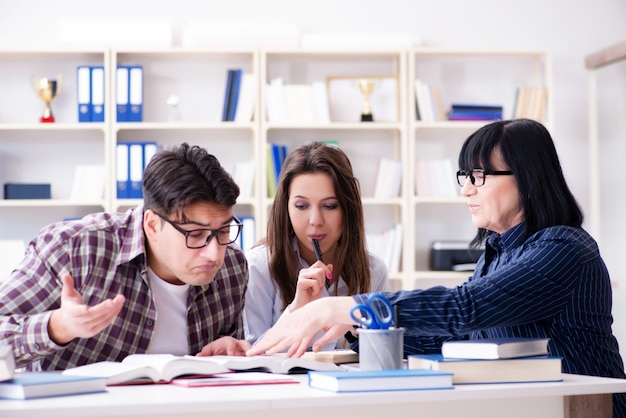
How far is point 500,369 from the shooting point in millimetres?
1517

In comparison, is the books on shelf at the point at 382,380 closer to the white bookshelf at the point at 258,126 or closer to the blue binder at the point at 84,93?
the white bookshelf at the point at 258,126

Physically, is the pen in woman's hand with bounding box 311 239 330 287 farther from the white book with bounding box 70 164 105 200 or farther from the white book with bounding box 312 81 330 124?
the white book with bounding box 70 164 105 200

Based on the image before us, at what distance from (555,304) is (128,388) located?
0.87 m

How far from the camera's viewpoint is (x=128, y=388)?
1462 mm

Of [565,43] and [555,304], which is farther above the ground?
[565,43]

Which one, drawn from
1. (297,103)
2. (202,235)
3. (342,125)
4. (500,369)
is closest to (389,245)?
(342,125)

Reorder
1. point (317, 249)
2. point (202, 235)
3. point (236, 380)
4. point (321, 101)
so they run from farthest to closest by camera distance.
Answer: point (321, 101) < point (317, 249) < point (202, 235) < point (236, 380)

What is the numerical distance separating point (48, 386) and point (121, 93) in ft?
10.9

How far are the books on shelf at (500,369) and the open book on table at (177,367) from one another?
258 millimetres

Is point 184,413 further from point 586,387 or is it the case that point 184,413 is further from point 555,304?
point 555,304

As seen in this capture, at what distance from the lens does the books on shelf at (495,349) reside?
1514 mm

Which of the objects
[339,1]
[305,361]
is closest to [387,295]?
[305,361]

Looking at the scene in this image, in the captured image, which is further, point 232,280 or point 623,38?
point 623,38

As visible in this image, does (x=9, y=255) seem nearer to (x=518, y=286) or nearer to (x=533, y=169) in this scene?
(x=533, y=169)
